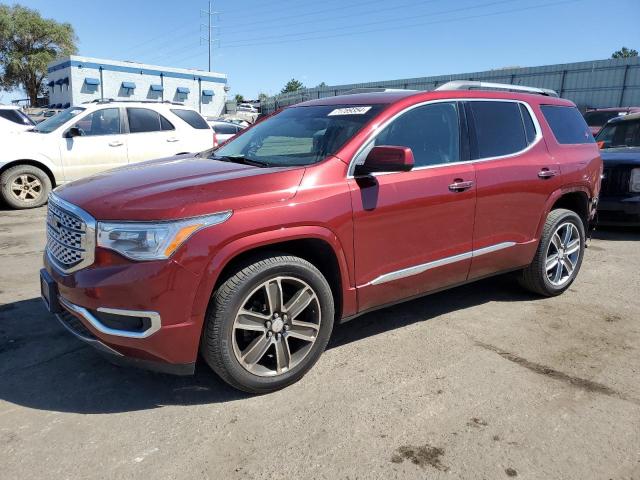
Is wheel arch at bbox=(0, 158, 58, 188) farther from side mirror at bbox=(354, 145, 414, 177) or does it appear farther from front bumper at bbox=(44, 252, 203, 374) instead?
side mirror at bbox=(354, 145, 414, 177)

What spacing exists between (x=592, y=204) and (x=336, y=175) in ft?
10.4

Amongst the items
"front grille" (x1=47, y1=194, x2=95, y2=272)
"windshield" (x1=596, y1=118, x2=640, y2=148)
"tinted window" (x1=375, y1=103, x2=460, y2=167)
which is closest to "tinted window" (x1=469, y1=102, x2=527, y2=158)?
"tinted window" (x1=375, y1=103, x2=460, y2=167)

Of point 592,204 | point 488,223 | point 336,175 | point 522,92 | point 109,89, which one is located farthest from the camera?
point 109,89

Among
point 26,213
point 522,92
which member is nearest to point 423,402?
point 522,92

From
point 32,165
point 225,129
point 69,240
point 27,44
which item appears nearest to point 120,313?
point 69,240

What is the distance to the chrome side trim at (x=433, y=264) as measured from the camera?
347 cm

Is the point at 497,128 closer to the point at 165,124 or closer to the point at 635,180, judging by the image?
the point at 635,180

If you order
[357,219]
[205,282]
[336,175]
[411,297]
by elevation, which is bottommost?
[411,297]

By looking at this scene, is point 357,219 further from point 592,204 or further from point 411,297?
point 592,204

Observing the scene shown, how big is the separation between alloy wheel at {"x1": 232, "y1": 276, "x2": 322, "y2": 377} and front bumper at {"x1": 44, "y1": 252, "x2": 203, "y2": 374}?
0.31 metres

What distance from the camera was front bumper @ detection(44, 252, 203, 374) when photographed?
103 inches

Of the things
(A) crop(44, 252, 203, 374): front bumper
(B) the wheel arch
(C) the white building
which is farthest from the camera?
(C) the white building

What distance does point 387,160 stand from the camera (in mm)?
3139

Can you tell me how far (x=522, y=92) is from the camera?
15.6 ft
